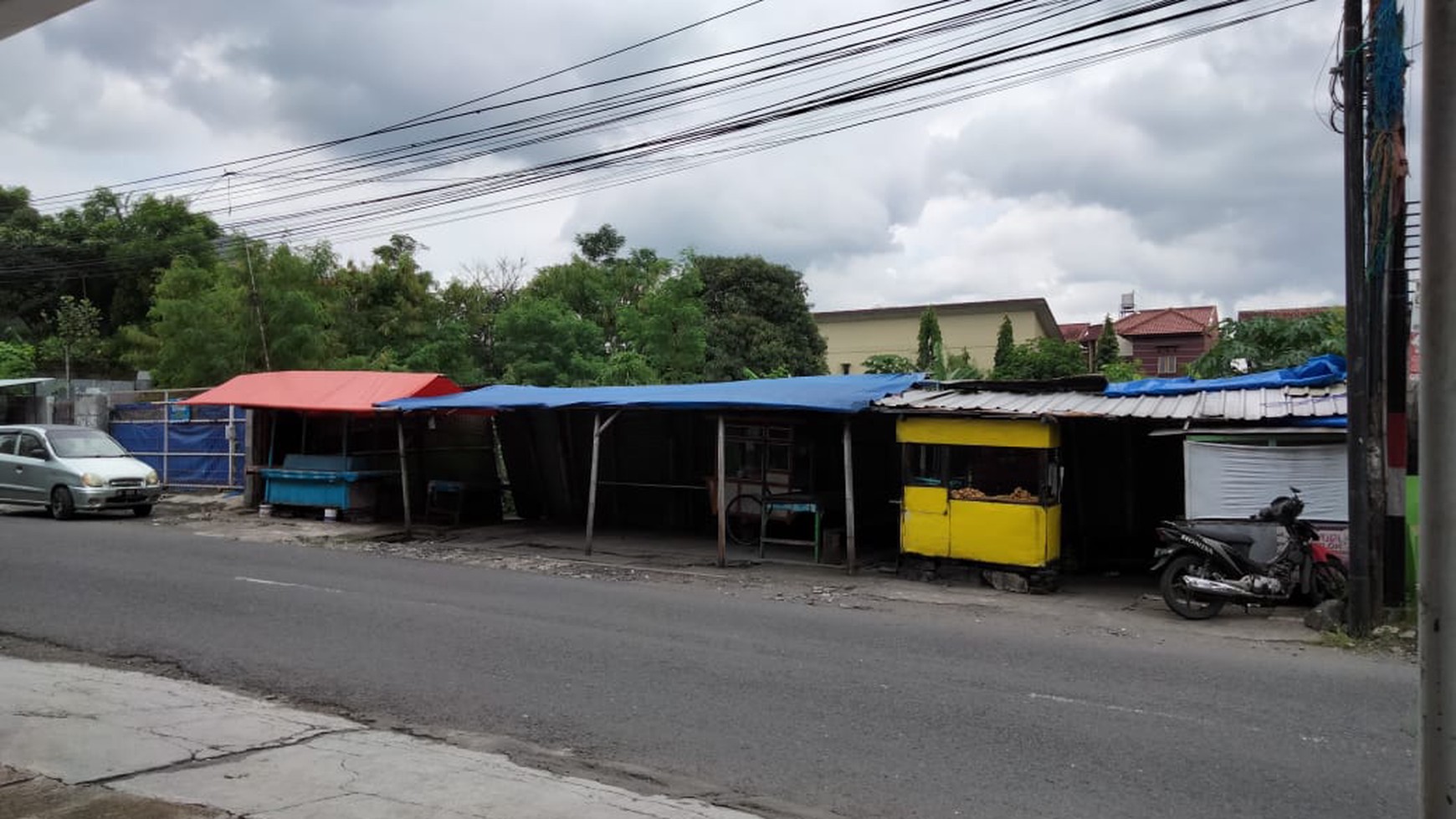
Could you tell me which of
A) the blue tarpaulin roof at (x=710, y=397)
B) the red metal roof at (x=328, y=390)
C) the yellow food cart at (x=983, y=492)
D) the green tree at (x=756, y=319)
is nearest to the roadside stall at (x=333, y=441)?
the red metal roof at (x=328, y=390)

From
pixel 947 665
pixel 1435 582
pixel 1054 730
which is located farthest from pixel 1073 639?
pixel 1435 582

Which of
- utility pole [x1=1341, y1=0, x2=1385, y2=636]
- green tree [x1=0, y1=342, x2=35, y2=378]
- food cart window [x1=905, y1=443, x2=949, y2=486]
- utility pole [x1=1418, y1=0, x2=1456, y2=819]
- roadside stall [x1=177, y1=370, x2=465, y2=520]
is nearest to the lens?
utility pole [x1=1418, y1=0, x2=1456, y2=819]

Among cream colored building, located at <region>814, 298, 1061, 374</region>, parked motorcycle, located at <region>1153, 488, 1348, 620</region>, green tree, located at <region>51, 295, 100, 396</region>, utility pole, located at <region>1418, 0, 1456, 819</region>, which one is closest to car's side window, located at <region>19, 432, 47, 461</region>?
green tree, located at <region>51, 295, 100, 396</region>

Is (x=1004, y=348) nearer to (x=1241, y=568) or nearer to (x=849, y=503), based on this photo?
(x=849, y=503)

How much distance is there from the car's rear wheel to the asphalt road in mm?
6819

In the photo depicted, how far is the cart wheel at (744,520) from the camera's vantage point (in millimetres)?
15781

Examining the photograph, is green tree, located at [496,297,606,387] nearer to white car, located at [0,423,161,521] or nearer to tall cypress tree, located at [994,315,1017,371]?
white car, located at [0,423,161,521]

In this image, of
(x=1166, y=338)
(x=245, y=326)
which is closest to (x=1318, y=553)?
(x=245, y=326)

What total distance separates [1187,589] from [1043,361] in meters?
28.2

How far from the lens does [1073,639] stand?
9242 millimetres

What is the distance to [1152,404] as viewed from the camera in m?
12.3

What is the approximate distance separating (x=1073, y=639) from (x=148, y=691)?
7.50 metres

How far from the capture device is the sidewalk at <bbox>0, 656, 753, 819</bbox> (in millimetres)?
4773

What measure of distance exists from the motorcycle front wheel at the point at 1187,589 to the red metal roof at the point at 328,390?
493 inches
